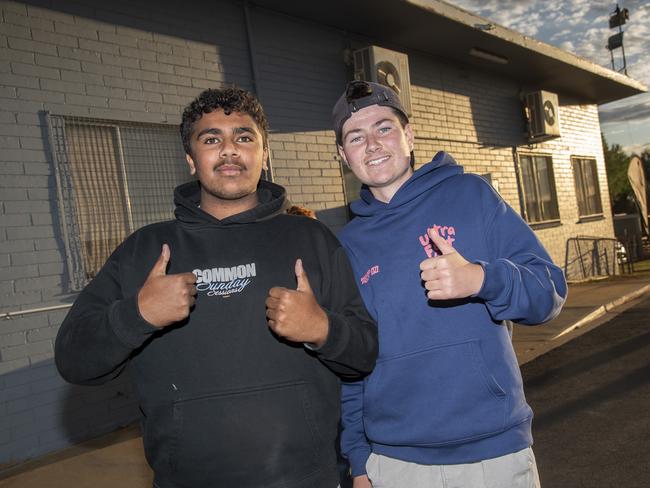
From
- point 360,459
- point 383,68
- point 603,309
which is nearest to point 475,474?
point 360,459

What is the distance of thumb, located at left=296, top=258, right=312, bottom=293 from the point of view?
77.8 inches

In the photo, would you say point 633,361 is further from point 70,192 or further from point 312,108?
point 70,192

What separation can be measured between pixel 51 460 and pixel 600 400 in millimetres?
5196

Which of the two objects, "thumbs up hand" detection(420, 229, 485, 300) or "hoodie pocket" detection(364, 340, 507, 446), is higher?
"thumbs up hand" detection(420, 229, 485, 300)

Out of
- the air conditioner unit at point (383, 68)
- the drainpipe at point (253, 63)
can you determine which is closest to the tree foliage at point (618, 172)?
the air conditioner unit at point (383, 68)

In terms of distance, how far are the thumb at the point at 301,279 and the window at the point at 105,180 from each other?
4531mm

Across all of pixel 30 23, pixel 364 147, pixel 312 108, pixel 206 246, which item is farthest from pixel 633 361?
pixel 30 23

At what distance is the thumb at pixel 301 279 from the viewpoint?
1.98m

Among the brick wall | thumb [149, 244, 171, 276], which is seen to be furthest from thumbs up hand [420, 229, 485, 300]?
the brick wall

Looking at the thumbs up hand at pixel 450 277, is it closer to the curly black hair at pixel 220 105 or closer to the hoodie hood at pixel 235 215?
the hoodie hood at pixel 235 215

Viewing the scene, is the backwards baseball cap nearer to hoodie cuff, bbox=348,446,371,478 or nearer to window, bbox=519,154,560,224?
hoodie cuff, bbox=348,446,371,478

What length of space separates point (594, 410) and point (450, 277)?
448 centimetres

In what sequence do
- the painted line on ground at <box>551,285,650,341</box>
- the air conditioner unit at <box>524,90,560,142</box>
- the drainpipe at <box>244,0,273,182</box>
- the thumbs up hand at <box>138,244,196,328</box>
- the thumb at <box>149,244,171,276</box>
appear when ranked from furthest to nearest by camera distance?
the air conditioner unit at <box>524,90,560,142</box> → the painted line on ground at <box>551,285,650,341</box> → the drainpipe at <box>244,0,273,182</box> → the thumb at <box>149,244,171,276</box> → the thumbs up hand at <box>138,244,196,328</box>

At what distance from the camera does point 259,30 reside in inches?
320
